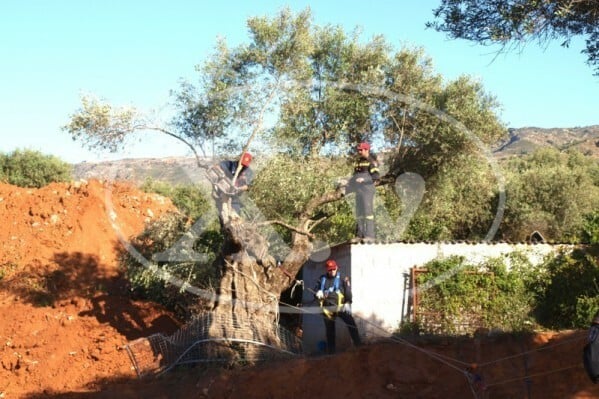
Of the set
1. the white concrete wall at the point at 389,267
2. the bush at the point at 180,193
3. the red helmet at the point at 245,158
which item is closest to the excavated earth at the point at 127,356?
the white concrete wall at the point at 389,267

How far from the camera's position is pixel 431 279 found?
14930 mm

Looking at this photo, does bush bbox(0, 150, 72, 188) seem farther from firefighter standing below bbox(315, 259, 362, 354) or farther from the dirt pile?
firefighter standing below bbox(315, 259, 362, 354)

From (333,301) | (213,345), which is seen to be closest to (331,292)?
(333,301)

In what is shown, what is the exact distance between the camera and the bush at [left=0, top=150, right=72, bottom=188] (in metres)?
36.8

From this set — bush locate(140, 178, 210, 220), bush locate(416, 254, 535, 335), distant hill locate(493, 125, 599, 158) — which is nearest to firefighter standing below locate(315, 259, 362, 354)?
bush locate(416, 254, 535, 335)

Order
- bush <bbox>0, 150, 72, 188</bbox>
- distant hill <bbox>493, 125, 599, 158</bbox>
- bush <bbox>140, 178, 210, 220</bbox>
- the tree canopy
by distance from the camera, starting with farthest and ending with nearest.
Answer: distant hill <bbox>493, 125, 599, 158</bbox>
bush <bbox>0, 150, 72, 188</bbox>
bush <bbox>140, 178, 210, 220</bbox>
the tree canopy

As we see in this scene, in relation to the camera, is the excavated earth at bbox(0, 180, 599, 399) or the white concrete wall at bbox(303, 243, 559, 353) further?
the white concrete wall at bbox(303, 243, 559, 353)

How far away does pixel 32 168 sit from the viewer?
122ft

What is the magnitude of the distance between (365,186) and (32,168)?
26.7 meters

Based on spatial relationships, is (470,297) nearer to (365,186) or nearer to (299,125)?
(365,186)

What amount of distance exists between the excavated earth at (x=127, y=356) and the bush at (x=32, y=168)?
10.9 meters

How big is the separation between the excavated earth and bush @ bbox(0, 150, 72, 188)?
10.9 metres

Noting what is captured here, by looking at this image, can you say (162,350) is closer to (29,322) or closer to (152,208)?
(29,322)

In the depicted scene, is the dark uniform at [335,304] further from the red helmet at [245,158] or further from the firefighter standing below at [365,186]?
the red helmet at [245,158]
